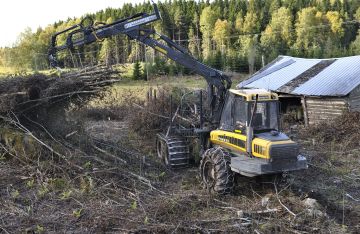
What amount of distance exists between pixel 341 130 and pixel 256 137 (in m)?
8.42

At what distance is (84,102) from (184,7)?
286ft

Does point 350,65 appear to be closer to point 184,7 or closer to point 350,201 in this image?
point 350,201

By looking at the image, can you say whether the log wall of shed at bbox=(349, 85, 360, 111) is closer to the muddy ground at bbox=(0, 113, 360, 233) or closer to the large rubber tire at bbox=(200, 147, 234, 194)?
the muddy ground at bbox=(0, 113, 360, 233)

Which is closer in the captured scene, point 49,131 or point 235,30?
point 49,131

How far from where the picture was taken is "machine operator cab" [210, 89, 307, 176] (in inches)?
334

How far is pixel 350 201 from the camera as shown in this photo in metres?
9.41

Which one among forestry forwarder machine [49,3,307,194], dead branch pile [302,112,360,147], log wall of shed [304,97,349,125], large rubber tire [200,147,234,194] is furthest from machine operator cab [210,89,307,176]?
log wall of shed [304,97,349,125]

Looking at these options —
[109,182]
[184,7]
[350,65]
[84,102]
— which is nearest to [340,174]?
[109,182]

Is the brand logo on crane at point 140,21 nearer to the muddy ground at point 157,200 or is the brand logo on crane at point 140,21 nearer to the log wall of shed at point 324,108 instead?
the muddy ground at point 157,200

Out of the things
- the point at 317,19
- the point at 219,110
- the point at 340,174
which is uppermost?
the point at 317,19

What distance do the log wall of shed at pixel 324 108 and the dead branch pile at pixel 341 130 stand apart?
94 centimetres

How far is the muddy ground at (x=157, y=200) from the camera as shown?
754 cm

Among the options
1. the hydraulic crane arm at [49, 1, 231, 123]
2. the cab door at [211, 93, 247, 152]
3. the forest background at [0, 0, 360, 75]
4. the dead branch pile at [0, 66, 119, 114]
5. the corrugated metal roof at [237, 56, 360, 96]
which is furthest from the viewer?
the forest background at [0, 0, 360, 75]

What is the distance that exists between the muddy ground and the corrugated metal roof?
7052 mm
